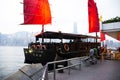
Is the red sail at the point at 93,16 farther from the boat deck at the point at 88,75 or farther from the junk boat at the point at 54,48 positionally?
the boat deck at the point at 88,75

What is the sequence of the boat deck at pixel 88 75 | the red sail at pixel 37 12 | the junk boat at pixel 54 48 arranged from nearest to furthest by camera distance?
the boat deck at pixel 88 75 → the junk boat at pixel 54 48 → the red sail at pixel 37 12

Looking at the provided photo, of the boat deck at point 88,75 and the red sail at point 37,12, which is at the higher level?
the red sail at point 37,12

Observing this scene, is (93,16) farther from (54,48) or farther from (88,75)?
(88,75)

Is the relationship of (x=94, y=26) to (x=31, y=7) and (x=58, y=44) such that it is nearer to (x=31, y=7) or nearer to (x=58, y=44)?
(x=58, y=44)

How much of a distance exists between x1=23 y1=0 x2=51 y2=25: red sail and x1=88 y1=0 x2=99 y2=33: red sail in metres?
7.12

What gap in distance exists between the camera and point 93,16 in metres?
30.6

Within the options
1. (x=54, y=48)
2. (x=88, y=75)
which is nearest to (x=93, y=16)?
(x=54, y=48)

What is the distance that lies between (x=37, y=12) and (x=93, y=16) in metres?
8.89

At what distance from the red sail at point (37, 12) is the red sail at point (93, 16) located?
7.12 meters

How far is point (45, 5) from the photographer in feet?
117

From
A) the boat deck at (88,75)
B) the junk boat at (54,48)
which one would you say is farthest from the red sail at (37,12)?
the boat deck at (88,75)

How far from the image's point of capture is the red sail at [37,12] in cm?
3450

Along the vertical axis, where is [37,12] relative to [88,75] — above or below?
above

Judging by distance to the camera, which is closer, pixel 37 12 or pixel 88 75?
pixel 88 75
